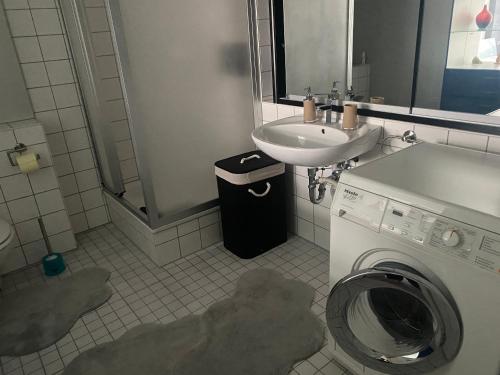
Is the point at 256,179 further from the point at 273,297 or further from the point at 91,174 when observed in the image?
the point at 91,174

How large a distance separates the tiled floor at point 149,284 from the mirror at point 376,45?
0.94m

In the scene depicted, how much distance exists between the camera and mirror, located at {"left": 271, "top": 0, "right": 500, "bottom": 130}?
85.8 inches

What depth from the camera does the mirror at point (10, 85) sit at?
218cm

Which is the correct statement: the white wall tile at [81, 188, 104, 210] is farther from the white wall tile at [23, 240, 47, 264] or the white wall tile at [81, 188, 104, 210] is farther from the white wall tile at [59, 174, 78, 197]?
the white wall tile at [23, 240, 47, 264]

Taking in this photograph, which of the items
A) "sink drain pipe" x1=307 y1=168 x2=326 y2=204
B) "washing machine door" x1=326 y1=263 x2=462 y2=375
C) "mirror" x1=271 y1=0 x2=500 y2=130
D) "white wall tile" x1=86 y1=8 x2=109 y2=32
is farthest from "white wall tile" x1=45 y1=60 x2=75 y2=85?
"washing machine door" x1=326 y1=263 x2=462 y2=375

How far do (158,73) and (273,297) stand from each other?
4.09 feet

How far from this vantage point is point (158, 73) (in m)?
1.95

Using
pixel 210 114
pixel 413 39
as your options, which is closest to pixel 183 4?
pixel 210 114

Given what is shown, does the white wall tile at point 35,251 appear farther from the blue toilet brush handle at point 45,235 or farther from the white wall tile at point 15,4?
the white wall tile at point 15,4

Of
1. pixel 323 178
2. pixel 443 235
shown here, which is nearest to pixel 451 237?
pixel 443 235

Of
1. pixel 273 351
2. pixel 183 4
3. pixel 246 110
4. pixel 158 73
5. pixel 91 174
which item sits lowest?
pixel 273 351

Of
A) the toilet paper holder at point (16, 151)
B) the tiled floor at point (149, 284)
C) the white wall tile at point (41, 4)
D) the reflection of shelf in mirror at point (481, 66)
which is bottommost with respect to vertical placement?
the tiled floor at point (149, 284)

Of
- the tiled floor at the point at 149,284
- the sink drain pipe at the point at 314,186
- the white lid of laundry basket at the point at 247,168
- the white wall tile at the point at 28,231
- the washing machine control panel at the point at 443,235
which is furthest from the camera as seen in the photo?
the white wall tile at the point at 28,231

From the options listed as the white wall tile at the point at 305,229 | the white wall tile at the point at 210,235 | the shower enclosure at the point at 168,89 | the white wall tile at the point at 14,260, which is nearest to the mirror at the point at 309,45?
the shower enclosure at the point at 168,89
